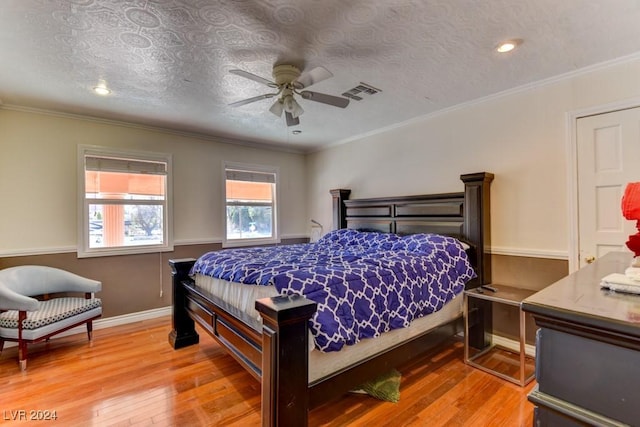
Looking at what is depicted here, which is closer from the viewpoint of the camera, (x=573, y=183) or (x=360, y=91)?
(x=573, y=183)

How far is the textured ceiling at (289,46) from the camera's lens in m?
1.77

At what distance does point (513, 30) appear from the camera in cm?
199

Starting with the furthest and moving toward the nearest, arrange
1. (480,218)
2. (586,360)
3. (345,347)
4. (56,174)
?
(56,174), (480,218), (345,347), (586,360)

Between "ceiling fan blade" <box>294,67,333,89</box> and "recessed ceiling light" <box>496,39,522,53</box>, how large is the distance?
1250mm

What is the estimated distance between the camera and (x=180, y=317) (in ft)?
10.2

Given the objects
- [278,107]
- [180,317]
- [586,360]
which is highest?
[278,107]

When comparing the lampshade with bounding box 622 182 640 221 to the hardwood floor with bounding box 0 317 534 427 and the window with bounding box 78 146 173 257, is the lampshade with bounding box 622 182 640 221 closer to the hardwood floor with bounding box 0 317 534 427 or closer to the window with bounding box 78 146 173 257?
the hardwood floor with bounding box 0 317 534 427

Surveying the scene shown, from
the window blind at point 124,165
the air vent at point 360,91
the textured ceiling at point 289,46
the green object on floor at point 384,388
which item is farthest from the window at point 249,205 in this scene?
the green object on floor at point 384,388

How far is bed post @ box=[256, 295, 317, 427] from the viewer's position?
1495 millimetres

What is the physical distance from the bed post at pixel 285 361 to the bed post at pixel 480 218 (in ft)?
7.12

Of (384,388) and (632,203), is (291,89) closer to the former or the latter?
(632,203)

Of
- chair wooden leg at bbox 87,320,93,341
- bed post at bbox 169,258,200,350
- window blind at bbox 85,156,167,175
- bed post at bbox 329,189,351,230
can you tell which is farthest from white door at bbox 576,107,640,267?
chair wooden leg at bbox 87,320,93,341

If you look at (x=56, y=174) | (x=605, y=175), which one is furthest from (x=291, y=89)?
(x=56, y=174)

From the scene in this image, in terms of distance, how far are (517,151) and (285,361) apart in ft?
9.41
